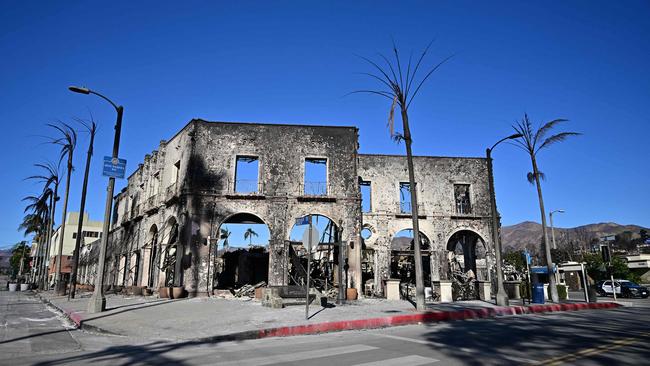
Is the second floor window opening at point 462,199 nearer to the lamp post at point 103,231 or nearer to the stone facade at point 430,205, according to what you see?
the stone facade at point 430,205

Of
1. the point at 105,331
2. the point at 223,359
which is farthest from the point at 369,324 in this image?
the point at 105,331

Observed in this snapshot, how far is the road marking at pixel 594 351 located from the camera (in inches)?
262

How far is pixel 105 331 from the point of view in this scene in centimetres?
1021

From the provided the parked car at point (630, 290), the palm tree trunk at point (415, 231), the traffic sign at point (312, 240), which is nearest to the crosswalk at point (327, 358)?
the traffic sign at point (312, 240)

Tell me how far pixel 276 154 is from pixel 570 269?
146 ft

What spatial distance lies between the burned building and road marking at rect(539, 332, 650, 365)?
37.0 feet

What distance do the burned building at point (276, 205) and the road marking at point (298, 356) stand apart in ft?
34.8

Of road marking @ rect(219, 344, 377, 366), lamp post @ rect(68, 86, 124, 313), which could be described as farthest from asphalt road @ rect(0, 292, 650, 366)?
lamp post @ rect(68, 86, 124, 313)

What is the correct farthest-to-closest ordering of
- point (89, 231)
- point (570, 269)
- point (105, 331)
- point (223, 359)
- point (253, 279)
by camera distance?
point (89, 231) < point (570, 269) < point (253, 279) < point (105, 331) < point (223, 359)

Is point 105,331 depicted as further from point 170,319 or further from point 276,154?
point 276,154

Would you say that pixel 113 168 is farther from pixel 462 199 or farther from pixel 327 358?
pixel 462 199

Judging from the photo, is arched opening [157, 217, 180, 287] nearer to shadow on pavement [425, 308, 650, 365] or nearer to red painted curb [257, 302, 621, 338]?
red painted curb [257, 302, 621, 338]

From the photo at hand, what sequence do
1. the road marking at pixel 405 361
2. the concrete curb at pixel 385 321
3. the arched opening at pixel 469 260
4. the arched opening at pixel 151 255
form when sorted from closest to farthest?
1. the road marking at pixel 405 361
2. the concrete curb at pixel 385 321
3. the arched opening at pixel 151 255
4. the arched opening at pixel 469 260

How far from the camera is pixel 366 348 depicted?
7.96 metres
